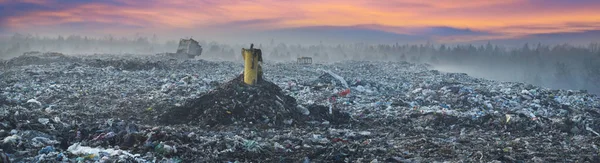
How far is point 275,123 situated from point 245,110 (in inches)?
23.8

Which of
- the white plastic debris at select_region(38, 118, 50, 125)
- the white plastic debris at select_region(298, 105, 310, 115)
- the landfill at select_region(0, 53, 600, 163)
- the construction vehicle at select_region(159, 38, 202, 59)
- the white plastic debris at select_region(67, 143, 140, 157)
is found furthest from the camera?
the construction vehicle at select_region(159, 38, 202, 59)

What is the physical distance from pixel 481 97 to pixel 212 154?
7.80 m

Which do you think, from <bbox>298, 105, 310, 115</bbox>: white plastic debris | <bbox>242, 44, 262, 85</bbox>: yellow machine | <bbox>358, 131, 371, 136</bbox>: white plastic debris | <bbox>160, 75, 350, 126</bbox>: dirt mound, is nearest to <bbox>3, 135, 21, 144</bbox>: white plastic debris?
<bbox>160, 75, 350, 126</bbox>: dirt mound

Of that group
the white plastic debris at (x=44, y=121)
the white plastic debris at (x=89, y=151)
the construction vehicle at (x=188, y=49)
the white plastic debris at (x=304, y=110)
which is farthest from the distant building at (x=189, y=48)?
the white plastic debris at (x=89, y=151)

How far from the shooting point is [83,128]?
597 centimetres

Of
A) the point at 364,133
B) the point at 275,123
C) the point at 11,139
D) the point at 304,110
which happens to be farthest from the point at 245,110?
the point at 11,139

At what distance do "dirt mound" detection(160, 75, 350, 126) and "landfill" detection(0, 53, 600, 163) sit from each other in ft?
0.07

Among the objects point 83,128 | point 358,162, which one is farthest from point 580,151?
point 83,128

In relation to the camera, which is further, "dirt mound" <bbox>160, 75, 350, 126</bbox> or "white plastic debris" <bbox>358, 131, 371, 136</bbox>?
"dirt mound" <bbox>160, 75, 350, 126</bbox>

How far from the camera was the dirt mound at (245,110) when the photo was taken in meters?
7.21

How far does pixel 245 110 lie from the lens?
741 centimetres

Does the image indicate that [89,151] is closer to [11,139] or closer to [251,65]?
[11,139]

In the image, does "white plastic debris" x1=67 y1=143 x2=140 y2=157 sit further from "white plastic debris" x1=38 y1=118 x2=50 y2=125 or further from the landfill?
"white plastic debris" x1=38 y1=118 x2=50 y2=125

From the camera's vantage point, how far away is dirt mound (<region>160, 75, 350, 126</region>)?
7.21m
